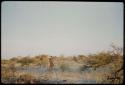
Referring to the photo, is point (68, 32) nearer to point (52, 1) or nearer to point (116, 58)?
point (52, 1)

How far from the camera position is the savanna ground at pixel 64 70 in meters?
1.59

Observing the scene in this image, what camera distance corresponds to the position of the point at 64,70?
160cm

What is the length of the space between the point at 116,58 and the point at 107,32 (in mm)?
189

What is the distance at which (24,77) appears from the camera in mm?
1594

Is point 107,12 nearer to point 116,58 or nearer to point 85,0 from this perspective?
point 85,0

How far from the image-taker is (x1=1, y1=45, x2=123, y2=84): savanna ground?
5.22 feet

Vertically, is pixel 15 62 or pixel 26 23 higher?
pixel 26 23

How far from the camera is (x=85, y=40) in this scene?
1625mm

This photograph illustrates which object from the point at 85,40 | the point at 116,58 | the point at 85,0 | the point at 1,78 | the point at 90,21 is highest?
the point at 85,0

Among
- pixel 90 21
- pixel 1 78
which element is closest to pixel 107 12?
pixel 90 21

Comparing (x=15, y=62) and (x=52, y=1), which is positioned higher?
(x=52, y=1)

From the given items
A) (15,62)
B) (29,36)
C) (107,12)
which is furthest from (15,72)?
(107,12)

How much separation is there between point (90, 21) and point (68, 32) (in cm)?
17

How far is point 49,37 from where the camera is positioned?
5.31ft
